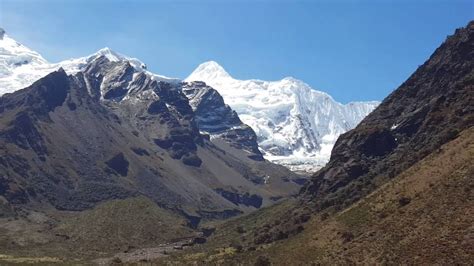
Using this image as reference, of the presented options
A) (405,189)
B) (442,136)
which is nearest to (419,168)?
(405,189)

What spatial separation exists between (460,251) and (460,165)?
37.3 meters

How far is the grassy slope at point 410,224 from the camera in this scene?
5123 inches

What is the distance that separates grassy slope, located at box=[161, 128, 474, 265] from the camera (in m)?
130

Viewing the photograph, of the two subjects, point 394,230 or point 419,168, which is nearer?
point 394,230

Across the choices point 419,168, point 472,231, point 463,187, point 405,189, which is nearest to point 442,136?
point 419,168

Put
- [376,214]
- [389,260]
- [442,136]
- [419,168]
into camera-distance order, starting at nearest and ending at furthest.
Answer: [389,260], [376,214], [419,168], [442,136]

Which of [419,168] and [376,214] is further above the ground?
[419,168]

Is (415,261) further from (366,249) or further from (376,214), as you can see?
(376,214)

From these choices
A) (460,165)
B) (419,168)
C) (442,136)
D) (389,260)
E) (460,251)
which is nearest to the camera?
(460,251)

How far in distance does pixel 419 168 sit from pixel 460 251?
5638 cm

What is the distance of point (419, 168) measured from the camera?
582ft

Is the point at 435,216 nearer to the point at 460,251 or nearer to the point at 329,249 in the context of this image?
the point at 460,251

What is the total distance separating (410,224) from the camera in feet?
477

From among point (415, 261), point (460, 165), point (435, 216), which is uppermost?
point (460, 165)
